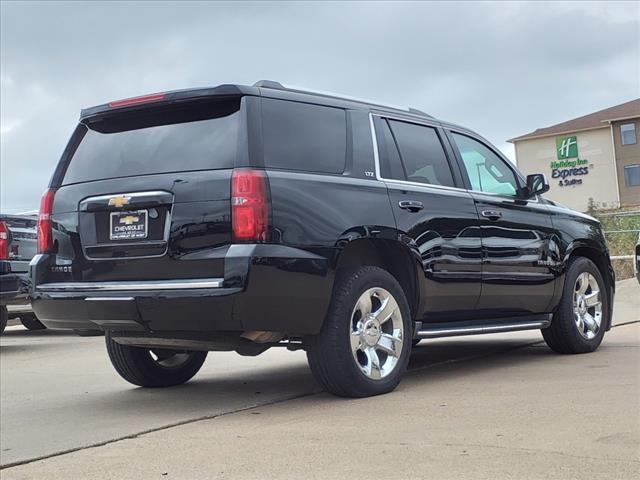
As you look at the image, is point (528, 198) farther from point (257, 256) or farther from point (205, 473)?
point (205, 473)

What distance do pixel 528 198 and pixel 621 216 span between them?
3.92 metres

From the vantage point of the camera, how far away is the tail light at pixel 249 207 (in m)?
4.59

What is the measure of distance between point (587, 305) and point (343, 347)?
3168mm

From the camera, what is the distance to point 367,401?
16.4 ft

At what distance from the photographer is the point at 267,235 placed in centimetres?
462

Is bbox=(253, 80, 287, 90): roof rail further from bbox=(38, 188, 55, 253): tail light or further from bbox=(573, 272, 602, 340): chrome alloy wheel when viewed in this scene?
bbox=(573, 272, 602, 340): chrome alloy wheel

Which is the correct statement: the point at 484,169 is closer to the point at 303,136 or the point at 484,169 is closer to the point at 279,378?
the point at 303,136

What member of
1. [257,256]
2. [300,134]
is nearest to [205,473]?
[257,256]

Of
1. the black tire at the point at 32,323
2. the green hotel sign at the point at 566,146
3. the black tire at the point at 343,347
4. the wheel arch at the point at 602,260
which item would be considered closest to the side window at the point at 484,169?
the wheel arch at the point at 602,260

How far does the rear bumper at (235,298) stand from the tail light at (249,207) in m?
0.08

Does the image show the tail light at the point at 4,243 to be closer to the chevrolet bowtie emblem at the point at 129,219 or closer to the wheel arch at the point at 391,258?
the chevrolet bowtie emblem at the point at 129,219

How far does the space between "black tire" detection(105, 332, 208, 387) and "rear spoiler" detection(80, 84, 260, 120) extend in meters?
1.51

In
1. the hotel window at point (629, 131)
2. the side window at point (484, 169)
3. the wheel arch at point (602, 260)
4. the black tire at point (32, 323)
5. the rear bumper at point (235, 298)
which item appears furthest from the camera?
the black tire at point (32, 323)

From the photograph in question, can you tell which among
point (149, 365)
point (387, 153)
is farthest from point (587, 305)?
point (149, 365)
